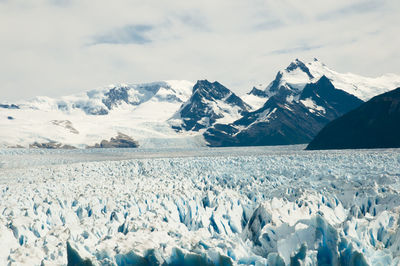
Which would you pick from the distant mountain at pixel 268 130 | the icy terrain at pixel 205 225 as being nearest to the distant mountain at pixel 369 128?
the icy terrain at pixel 205 225

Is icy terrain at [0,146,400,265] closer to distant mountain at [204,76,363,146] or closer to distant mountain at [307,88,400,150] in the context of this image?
distant mountain at [307,88,400,150]

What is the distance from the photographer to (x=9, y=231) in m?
12.8

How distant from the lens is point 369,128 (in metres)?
90.7

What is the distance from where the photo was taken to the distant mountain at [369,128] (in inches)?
3292

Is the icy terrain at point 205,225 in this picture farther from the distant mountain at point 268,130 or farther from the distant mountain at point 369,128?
the distant mountain at point 268,130

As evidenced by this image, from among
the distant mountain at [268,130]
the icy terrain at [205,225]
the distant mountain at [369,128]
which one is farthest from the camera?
the distant mountain at [268,130]

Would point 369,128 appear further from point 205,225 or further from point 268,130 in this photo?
point 268,130

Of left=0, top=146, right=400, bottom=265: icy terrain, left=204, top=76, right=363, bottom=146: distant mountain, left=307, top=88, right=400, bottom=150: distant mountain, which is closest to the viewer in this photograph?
left=0, top=146, right=400, bottom=265: icy terrain

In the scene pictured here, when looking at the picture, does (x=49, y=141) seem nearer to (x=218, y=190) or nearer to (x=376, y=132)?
(x=376, y=132)

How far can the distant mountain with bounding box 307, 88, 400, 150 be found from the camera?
274 feet

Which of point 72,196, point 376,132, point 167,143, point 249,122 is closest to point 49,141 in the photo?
point 167,143

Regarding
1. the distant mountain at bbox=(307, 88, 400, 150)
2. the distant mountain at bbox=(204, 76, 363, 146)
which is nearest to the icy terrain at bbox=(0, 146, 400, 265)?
the distant mountain at bbox=(307, 88, 400, 150)

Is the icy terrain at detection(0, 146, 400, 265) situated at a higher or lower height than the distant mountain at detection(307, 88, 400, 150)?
lower

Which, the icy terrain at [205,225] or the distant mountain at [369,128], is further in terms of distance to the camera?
the distant mountain at [369,128]
